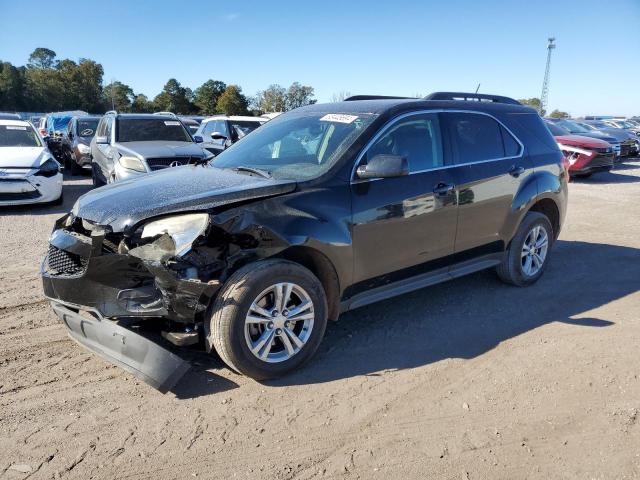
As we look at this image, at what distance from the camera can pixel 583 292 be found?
5.26 m

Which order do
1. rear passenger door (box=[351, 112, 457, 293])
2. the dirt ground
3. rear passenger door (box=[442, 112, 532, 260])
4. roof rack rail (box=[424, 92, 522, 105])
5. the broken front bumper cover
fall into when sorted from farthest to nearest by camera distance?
1. roof rack rail (box=[424, 92, 522, 105])
2. rear passenger door (box=[442, 112, 532, 260])
3. rear passenger door (box=[351, 112, 457, 293])
4. the broken front bumper cover
5. the dirt ground

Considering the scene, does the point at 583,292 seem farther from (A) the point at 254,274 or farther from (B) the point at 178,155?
(B) the point at 178,155

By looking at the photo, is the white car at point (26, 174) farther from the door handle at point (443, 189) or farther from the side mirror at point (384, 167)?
the door handle at point (443, 189)

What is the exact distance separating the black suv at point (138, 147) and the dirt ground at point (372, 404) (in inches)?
167

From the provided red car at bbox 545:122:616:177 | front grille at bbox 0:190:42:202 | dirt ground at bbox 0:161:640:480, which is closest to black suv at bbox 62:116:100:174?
front grille at bbox 0:190:42:202

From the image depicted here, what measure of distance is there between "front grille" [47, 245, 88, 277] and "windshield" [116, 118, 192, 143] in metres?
6.82

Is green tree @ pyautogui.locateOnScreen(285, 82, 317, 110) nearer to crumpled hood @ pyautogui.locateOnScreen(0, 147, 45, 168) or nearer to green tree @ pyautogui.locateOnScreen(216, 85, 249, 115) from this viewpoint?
green tree @ pyautogui.locateOnScreen(216, 85, 249, 115)

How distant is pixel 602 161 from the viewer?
Answer: 1445cm

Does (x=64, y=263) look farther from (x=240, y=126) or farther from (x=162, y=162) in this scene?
(x=240, y=126)

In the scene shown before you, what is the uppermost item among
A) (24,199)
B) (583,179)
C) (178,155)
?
(178,155)

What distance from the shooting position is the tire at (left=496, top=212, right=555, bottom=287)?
16.8 ft

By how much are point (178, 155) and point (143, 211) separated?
5926 mm

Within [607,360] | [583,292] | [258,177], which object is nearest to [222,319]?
[258,177]

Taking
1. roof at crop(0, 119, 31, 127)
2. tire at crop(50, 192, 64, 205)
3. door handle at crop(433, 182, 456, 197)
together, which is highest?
roof at crop(0, 119, 31, 127)
